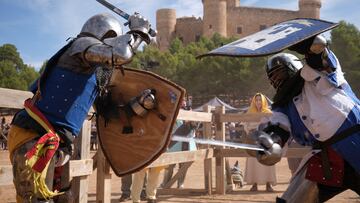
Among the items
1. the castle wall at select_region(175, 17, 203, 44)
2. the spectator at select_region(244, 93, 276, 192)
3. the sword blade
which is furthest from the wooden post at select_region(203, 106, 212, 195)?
the castle wall at select_region(175, 17, 203, 44)

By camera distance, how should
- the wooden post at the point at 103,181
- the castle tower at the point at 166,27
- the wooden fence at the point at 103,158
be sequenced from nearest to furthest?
the wooden fence at the point at 103,158 → the wooden post at the point at 103,181 → the castle tower at the point at 166,27

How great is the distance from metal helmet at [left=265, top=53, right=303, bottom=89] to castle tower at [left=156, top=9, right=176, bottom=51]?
57604 mm

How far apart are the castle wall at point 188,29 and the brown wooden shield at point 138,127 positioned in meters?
56.9

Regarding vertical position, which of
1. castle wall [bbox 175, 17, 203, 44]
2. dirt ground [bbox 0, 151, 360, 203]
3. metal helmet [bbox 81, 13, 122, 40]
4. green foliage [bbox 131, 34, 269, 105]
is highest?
castle wall [bbox 175, 17, 203, 44]

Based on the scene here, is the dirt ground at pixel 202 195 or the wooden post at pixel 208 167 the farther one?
the wooden post at pixel 208 167

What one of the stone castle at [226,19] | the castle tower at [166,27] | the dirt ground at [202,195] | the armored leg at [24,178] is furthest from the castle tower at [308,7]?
the armored leg at [24,178]

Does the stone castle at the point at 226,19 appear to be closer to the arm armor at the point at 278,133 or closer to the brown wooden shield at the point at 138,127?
the brown wooden shield at the point at 138,127

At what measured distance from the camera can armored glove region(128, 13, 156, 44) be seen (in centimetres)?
337

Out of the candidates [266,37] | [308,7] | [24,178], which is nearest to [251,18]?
[308,7]

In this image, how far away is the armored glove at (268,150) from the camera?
116 inches

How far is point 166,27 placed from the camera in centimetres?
6131

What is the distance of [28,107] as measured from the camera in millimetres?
3088

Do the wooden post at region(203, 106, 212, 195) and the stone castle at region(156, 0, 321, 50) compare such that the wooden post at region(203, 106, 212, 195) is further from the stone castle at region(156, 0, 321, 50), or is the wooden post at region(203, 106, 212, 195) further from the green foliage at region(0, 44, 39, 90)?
the stone castle at region(156, 0, 321, 50)

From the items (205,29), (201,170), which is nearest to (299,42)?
(201,170)
